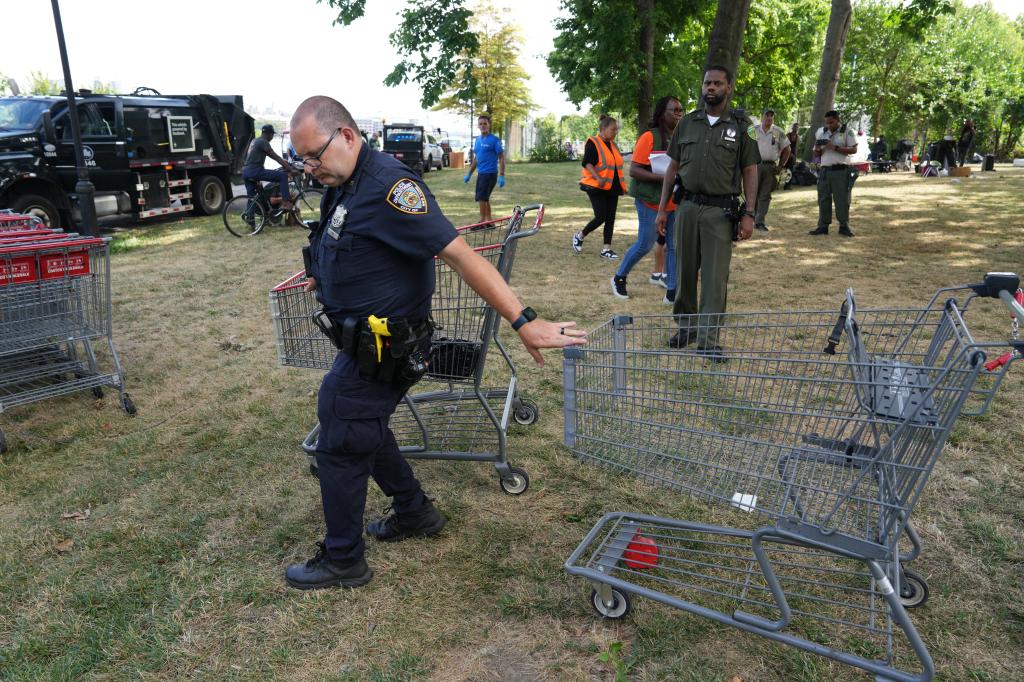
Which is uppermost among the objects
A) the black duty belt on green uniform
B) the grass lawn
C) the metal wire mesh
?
the black duty belt on green uniform

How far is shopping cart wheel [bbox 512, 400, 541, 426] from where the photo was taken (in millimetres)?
4277

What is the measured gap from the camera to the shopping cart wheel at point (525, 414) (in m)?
4.28

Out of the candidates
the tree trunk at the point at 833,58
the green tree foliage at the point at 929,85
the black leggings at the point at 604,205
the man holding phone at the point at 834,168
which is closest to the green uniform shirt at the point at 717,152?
the black leggings at the point at 604,205

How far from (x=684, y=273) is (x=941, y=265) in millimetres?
5068

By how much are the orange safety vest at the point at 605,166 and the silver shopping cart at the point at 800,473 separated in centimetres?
571

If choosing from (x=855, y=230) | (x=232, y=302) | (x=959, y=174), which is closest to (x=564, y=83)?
(x=855, y=230)

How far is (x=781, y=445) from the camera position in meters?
2.20

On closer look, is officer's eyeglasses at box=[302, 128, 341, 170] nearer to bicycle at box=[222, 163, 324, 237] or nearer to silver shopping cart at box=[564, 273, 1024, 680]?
Answer: silver shopping cart at box=[564, 273, 1024, 680]

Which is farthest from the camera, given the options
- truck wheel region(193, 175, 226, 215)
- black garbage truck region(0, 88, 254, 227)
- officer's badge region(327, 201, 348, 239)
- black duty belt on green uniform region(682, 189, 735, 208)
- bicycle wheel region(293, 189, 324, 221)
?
truck wheel region(193, 175, 226, 215)

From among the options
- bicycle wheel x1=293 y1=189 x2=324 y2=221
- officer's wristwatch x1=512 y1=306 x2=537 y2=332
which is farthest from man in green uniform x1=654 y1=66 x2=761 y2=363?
bicycle wheel x1=293 y1=189 x2=324 y2=221

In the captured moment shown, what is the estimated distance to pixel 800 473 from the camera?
2.26 meters

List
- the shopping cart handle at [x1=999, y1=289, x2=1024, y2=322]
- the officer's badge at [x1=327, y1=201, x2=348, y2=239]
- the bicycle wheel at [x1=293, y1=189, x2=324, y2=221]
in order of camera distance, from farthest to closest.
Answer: the bicycle wheel at [x1=293, y1=189, x2=324, y2=221] < the officer's badge at [x1=327, y1=201, x2=348, y2=239] < the shopping cart handle at [x1=999, y1=289, x2=1024, y2=322]

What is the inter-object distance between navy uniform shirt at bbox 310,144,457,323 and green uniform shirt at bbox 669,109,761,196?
3.23 m

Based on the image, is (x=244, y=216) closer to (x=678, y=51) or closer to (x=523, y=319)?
(x=523, y=319)
